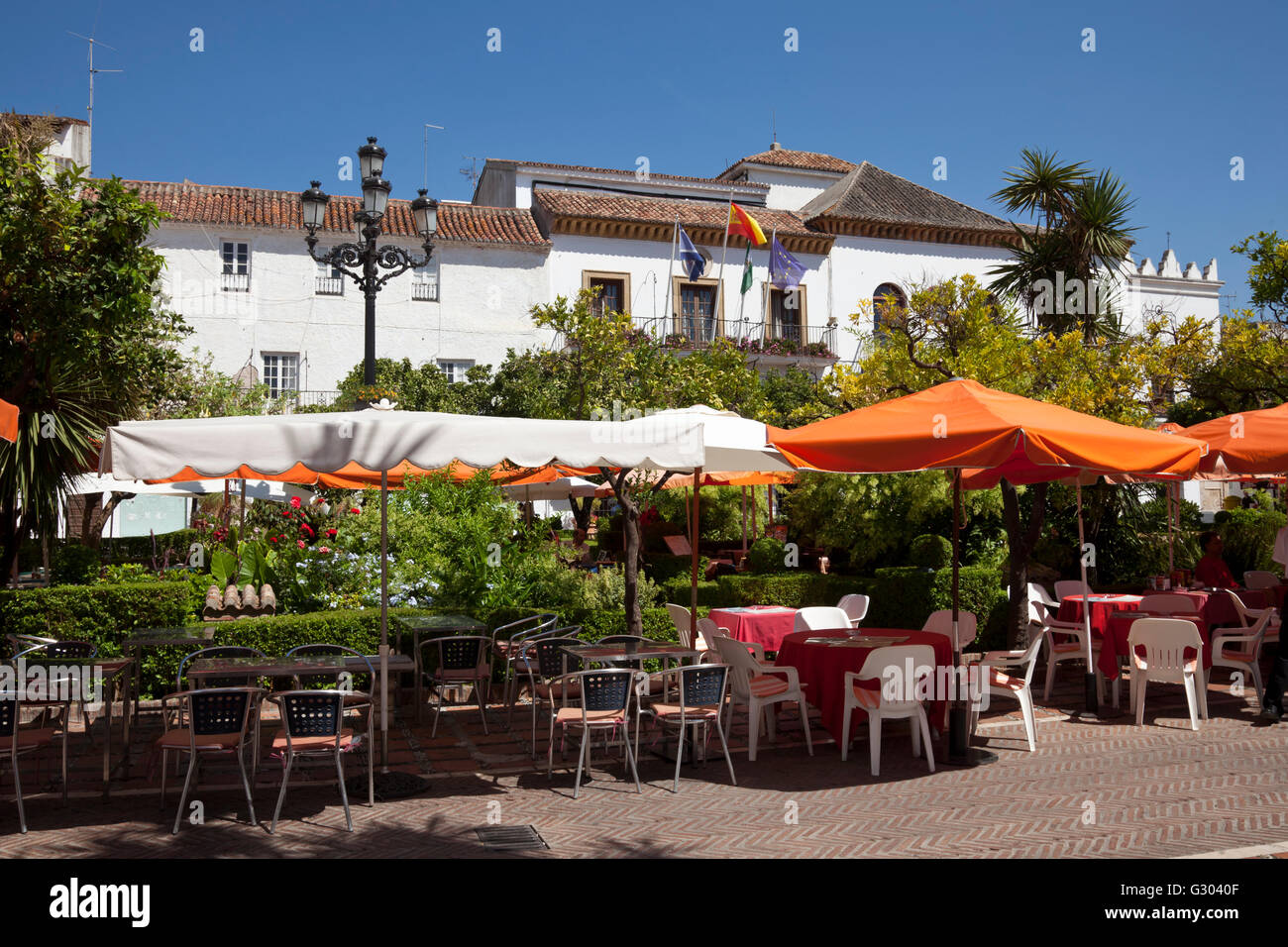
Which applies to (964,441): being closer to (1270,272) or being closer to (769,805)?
(769,805)

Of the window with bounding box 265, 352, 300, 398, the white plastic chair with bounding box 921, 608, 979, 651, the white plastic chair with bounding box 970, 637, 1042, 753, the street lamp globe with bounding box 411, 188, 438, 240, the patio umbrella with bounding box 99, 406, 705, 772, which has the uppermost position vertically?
the window with bounding box 265, 352, 300, 398

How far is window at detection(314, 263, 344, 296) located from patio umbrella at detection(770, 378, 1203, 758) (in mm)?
25922

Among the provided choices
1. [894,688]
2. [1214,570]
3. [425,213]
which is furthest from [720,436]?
[1214,570]

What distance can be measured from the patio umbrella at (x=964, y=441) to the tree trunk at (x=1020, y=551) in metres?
2.93

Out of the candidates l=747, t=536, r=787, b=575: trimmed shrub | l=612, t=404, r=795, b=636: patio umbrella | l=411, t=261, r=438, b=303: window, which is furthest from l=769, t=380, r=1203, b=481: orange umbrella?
l=411, t=261, r=438, b=303: window

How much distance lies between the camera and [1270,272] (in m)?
16.3

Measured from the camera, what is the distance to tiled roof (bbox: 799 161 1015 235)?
3638 centimetres

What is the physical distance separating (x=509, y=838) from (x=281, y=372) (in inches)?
1062

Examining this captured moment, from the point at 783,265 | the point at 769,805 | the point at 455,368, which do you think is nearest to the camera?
the point at 769,805

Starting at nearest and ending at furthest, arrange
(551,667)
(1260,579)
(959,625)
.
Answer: (551,667) → (959,625) → (1260,579)

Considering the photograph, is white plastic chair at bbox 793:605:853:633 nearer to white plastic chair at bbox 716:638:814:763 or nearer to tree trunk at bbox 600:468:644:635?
white plastic chair at bbox 716:638:814:763

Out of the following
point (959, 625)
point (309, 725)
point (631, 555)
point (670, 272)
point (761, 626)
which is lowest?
point (309, 725)

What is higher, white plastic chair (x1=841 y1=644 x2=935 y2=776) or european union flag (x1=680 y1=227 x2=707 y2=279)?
european union flag (x1=680 y1=227 x2=707 y2=279)
